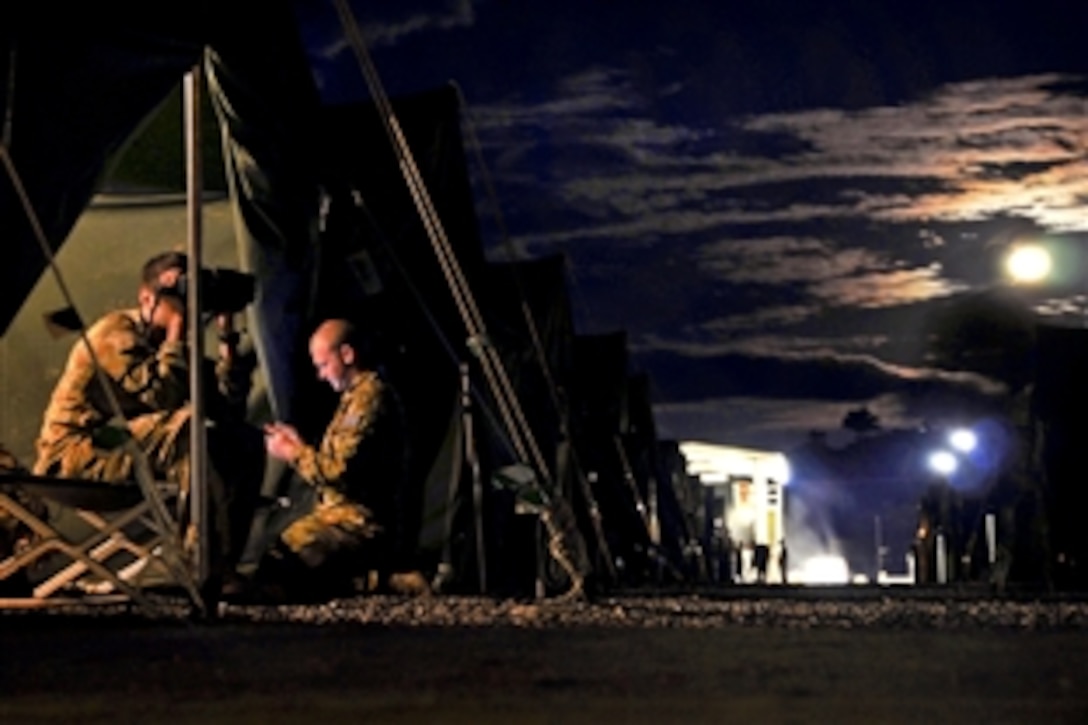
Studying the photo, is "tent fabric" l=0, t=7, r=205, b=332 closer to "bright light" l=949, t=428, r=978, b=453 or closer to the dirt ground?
the dirt ground

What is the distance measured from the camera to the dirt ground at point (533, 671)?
3.64 m

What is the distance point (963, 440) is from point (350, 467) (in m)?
11.1

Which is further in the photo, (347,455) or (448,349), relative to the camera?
(448,349)

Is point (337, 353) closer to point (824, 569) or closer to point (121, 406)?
point (121, 406)

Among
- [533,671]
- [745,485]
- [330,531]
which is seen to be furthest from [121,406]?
[745,485]

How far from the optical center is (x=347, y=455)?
384 inches

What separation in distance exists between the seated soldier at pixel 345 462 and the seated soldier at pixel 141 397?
0.60 m

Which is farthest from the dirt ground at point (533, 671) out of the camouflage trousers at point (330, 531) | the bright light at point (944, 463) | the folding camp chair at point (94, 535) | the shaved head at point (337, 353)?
the bright light at point (944, 463)

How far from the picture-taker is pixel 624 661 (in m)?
4.87

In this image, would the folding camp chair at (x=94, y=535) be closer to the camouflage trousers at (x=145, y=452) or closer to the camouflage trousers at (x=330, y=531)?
the camouflage trousers at (x=145, y=452)

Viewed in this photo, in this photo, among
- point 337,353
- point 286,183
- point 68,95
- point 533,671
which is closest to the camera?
point 533,671

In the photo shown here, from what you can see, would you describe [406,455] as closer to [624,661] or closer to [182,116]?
[182,116]

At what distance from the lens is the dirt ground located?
3.64m


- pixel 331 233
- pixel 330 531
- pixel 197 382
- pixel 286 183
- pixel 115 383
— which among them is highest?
pixel 286 183
